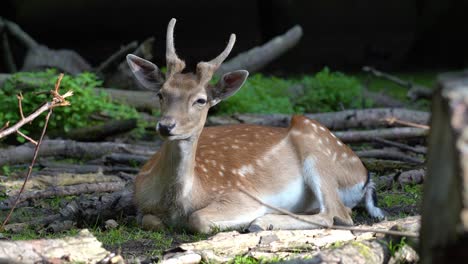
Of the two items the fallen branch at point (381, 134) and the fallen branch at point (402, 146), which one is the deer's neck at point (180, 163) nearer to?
the fallen branch at point (402, 146)

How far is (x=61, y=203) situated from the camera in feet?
24.9

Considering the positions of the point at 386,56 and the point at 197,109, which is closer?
the point at 197,109

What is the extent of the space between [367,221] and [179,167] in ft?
5.30

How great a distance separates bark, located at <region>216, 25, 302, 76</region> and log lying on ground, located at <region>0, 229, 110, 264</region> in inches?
310

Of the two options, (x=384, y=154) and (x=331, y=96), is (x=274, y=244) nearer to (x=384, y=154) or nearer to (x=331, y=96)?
(x=384, y=154)

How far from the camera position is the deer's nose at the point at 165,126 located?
6.29 m

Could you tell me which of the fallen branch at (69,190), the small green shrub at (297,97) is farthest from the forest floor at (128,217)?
the small green shrub at (297,97)

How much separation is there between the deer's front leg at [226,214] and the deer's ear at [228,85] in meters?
0.77

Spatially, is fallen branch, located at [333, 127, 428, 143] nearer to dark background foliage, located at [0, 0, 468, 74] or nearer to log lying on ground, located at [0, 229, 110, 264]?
log lying on ground, located at [0, 229, 110, 264]

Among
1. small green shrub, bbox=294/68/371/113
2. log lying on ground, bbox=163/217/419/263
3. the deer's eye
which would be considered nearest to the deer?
the deer's eye

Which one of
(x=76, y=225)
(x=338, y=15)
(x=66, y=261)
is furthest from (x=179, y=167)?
Result: (x=338, y=15)

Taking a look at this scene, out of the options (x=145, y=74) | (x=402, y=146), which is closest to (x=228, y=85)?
(x=145, y=74)

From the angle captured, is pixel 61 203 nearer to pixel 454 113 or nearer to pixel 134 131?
pixel 134 131

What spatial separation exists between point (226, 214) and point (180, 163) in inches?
21.1
